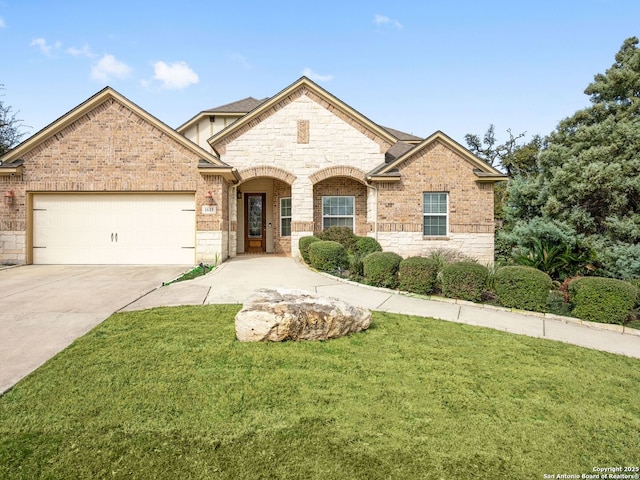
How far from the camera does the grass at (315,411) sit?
229 cm

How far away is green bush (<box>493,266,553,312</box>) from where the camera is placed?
6.62 metres

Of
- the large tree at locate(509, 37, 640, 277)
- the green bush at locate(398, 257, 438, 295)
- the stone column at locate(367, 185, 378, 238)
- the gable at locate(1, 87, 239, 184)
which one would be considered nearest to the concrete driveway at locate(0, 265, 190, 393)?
the gable at locate(1, 87, 239, 184)

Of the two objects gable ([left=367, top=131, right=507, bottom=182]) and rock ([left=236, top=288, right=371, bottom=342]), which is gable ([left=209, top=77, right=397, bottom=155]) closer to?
gable ([left=367, top=131, right=507, bottom=182])

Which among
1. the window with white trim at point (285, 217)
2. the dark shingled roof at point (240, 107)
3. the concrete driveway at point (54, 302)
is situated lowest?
the concrete driveway at point (54, 302)

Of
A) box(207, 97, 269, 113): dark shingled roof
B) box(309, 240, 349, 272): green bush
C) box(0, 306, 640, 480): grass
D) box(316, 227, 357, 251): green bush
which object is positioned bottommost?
box(0, 306, 640, 480): grass

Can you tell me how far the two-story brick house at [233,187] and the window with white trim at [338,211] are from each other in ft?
0.15

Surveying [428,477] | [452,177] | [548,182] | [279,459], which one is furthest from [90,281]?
[548,182]

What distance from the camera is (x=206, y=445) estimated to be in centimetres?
245

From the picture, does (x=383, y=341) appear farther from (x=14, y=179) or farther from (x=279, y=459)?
(x=14, y=179)

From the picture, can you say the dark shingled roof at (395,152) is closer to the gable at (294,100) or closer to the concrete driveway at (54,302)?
the gable at (294,100)

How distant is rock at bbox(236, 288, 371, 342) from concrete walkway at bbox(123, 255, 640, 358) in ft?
6.02

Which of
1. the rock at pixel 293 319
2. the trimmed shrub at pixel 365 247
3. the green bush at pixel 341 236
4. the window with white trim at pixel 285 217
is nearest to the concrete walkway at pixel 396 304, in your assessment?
the rock at pixel 293 319

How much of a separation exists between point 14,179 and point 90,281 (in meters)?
6.38

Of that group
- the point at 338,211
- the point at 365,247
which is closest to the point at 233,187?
the point at 338,211
